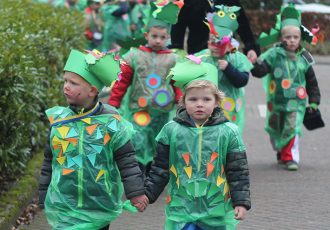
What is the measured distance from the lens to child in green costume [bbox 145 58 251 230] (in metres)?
5.63

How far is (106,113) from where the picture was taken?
5.78m

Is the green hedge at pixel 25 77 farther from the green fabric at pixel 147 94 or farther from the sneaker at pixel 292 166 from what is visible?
the sneaker at pixel 292 166

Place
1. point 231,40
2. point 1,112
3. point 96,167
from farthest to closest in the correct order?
point 231,40, point 1,112, point 96,167

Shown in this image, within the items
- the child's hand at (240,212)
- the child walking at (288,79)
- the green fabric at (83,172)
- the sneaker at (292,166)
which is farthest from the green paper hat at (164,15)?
the child's hand at (240,212)

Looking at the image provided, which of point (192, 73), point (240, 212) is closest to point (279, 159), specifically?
point (192, 73)

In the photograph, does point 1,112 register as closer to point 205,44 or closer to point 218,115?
point 218,115

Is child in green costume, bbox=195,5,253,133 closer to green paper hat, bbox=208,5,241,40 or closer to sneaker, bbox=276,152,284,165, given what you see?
green paper hat, bbox=208,5,241,40

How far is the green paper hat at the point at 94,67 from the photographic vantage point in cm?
571

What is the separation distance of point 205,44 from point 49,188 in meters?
4.82

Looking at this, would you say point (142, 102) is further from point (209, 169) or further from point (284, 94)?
point (209, 169)

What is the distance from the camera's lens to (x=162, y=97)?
8789 millimetres

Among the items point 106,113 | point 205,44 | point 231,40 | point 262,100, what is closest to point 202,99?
point 106,113

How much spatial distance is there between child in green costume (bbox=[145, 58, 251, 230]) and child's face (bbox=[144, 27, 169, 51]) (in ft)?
9.66

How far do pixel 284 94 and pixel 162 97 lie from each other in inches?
74.0
